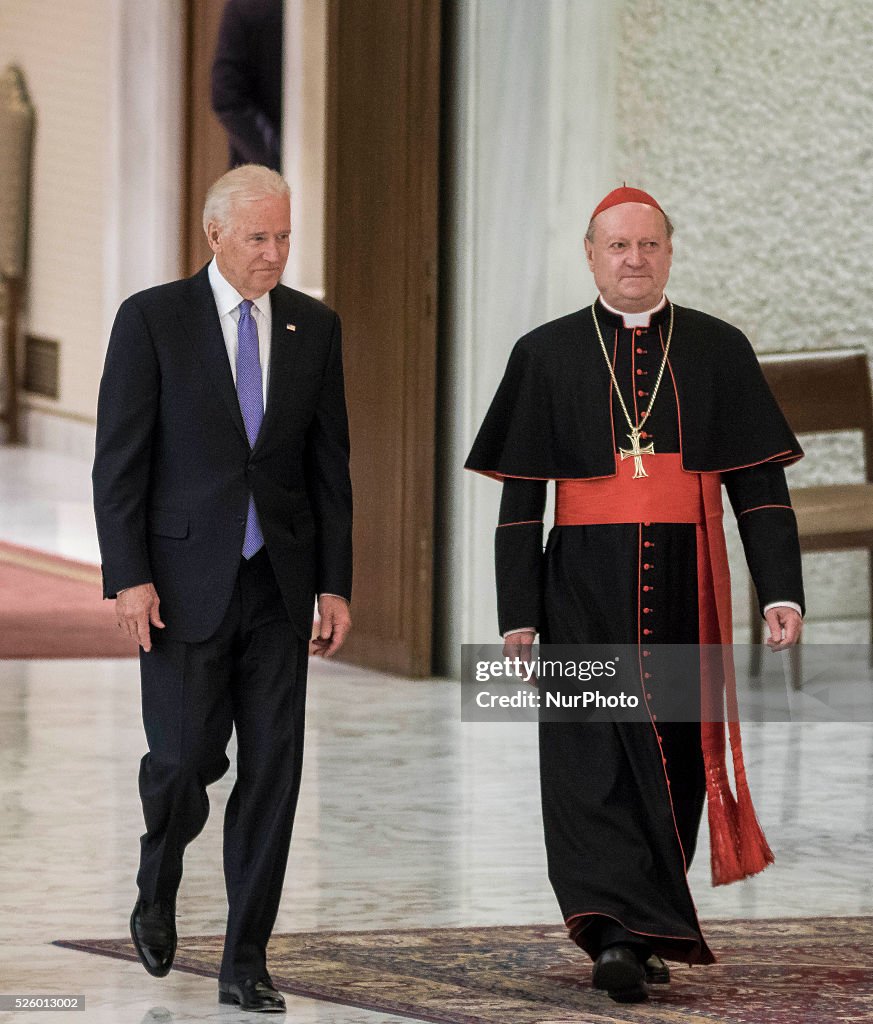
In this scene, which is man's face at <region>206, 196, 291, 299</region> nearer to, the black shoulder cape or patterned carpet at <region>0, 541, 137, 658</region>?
the black shoulder cape

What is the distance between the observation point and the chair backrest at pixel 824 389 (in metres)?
8.05

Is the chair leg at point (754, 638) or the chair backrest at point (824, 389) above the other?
the chair backrest at point (824, 389)

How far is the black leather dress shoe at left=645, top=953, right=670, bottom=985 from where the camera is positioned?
4129 mm

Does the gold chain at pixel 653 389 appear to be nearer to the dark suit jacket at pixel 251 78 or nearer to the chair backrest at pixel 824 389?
the chair backrest at pixel 824 389

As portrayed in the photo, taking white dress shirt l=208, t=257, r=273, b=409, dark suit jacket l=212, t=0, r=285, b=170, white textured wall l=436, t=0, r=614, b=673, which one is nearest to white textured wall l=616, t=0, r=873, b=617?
white textured wall l=436, t=0, r=614, b=673

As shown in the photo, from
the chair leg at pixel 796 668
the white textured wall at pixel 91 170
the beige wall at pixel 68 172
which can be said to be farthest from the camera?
the beige wall at pixel 68 172

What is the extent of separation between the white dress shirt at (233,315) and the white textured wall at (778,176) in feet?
13.6

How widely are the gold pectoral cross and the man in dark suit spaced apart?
2.09 ft

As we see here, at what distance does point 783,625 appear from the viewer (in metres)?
4.21

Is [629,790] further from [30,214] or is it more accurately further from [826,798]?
[30,214]

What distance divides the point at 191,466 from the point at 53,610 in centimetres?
547

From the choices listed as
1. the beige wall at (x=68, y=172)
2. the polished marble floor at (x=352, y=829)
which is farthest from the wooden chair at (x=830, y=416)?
the beige wall at (x=68, y=172)

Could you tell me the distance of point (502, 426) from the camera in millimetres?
4430

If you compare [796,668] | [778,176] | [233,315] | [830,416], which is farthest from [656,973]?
[778,176]
